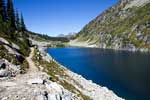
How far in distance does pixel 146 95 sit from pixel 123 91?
9211mm

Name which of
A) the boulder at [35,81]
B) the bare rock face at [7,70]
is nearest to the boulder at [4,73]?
the bare rock face at [7,70]

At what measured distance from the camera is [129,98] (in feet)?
244

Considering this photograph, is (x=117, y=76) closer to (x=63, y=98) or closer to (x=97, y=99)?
(x=97, y=99)

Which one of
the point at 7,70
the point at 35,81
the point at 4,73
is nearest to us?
the point at 35,81

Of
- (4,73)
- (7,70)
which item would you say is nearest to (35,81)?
(4,73)

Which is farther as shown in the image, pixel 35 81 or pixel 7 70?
pixel 7 70

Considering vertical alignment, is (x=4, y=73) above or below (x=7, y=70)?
below

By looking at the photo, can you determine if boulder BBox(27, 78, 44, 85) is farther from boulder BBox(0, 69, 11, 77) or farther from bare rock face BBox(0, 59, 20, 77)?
bare rock face BBox(0, 59, 20, 77)

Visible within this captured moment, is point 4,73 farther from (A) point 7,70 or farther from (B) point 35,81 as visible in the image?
(B) point 35,81

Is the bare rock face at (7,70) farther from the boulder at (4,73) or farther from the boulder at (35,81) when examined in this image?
the boulder at (35,81)

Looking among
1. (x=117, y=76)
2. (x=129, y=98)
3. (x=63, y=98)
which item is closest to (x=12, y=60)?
(x=63, y=98)

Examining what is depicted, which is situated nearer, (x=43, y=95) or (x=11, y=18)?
(x=43, y=95)

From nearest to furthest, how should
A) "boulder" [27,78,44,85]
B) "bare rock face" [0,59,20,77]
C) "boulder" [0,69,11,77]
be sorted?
1. "boulder" [27,78,44,85]
2. "boulder" [0,69,11,77]
3. "bare rock face" [0,59,20,77]

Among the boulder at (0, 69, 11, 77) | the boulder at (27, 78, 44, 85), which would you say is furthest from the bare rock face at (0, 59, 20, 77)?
the boulder at (27, 78, 44, 85)
